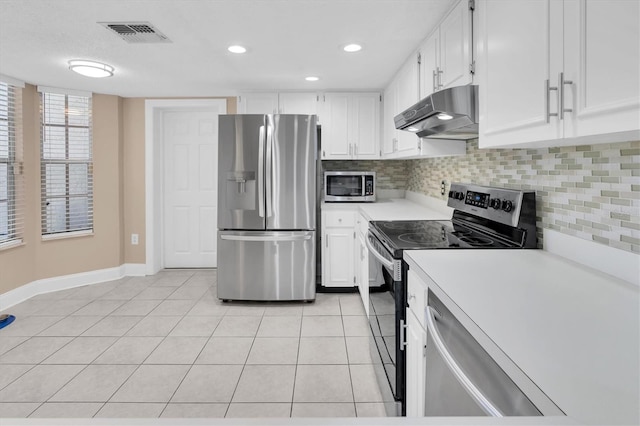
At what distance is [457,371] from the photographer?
1010 mm

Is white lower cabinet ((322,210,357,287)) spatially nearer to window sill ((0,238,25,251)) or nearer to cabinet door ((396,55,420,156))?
cabinet door ((396,55,420,156))

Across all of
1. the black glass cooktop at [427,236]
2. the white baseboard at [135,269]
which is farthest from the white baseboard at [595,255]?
the white baseboard at [135,269]

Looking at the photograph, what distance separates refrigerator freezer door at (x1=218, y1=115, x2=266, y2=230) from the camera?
3.43 m

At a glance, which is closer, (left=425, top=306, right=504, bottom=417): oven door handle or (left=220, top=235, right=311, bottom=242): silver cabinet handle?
(left=425, top=306, right=504, bottom=417): oven door handle

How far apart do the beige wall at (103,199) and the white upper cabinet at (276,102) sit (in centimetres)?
53

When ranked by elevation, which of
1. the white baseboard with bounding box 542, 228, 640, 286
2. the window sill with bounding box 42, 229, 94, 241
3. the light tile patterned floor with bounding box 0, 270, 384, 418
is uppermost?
the white baseboard with bounding box 542, 228, 640, 286

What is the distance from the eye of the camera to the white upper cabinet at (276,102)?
3990mm

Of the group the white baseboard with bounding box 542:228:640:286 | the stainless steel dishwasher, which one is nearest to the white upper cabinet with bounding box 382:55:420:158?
the white baseboard with bounding box 542:228:640:286

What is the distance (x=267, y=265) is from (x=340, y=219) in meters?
0.86

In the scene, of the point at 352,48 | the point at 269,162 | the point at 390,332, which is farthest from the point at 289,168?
the point at 390,332

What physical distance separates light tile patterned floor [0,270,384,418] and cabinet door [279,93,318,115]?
1.99 meters

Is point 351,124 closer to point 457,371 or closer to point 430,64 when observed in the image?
point 430,64

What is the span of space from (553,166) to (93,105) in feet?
14.7

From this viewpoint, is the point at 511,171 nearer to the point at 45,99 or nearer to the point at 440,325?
the point at 440,325
